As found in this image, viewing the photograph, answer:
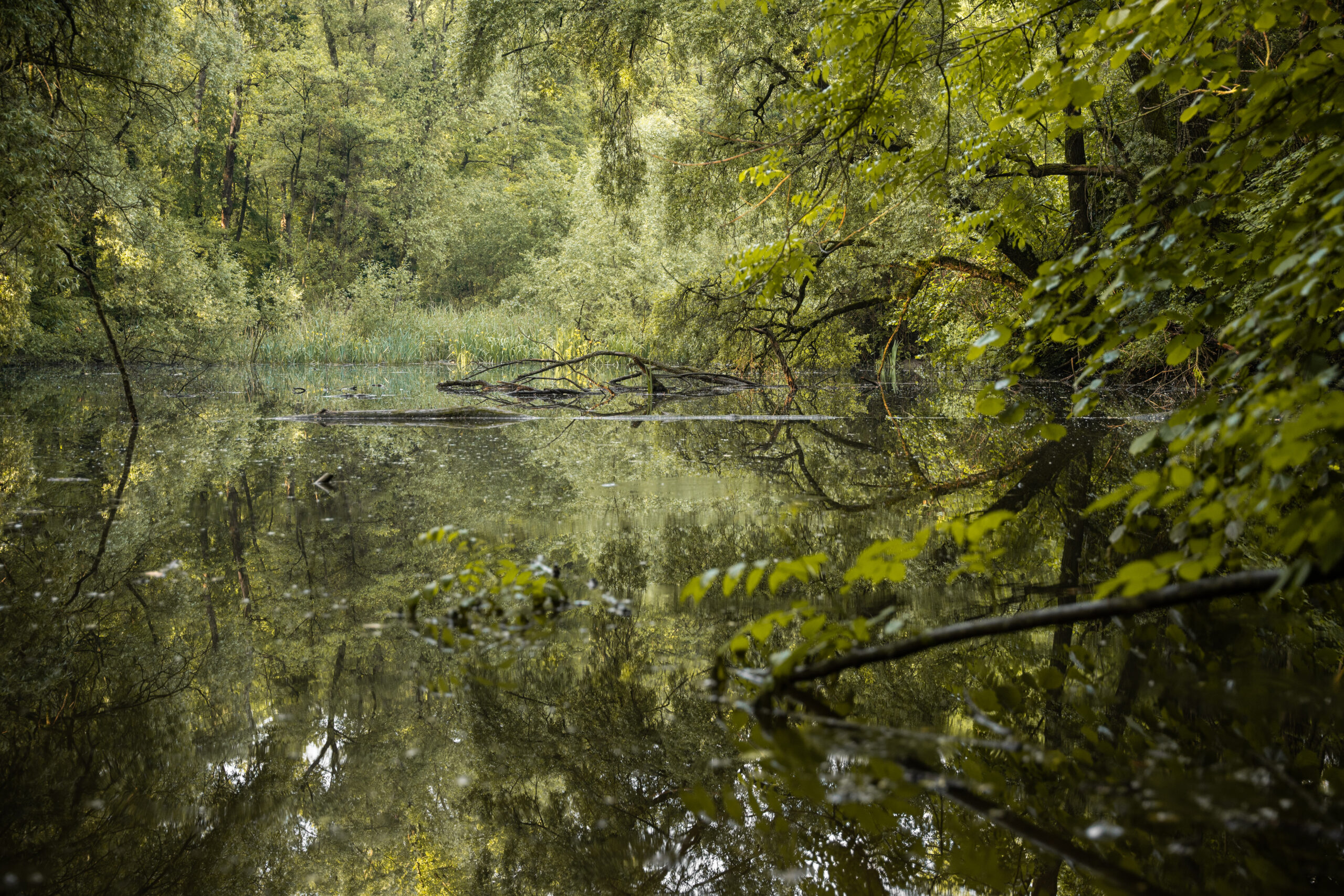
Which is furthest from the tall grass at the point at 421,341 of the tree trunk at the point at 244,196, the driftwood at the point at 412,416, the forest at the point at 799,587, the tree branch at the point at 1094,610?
the tree branch at the point at 1094,610

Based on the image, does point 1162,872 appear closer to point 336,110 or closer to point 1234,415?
point 1234,415

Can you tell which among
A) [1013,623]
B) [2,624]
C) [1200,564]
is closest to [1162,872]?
[1013,623]

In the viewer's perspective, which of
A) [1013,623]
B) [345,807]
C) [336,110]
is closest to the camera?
[1013,623]

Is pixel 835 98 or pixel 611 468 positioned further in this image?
pixel 611 468

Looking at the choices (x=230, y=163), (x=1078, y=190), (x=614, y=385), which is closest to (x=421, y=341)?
(x=614, y=385)

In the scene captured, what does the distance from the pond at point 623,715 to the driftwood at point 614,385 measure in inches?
271

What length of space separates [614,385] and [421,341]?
1032cm

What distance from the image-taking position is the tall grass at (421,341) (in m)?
19.5

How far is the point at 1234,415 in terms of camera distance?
1.37 meters

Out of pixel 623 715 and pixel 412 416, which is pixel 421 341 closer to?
pixel 412 416

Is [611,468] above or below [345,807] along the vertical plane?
below

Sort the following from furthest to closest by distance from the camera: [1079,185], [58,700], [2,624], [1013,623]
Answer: [1079,185] < [2,624] < [58,700] < [1013,623]

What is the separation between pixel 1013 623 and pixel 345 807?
1.40 metres

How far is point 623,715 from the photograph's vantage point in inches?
81.5
